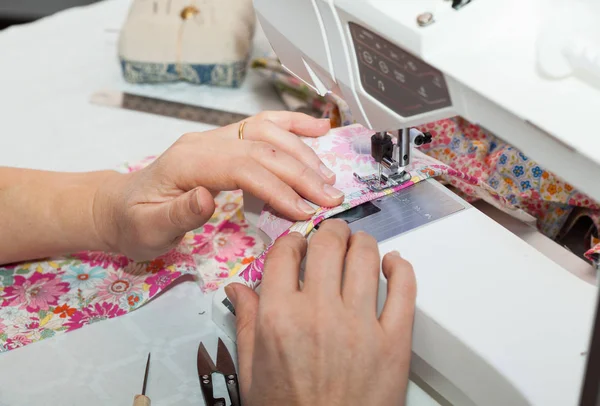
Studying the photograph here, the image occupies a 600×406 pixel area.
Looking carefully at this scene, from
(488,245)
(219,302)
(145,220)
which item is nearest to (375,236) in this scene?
(488,245)

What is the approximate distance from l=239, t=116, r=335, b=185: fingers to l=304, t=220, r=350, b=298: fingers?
0.17m

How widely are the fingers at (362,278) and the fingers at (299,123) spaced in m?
0.34

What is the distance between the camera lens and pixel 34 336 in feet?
4.44

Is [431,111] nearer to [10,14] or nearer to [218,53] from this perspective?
[218,53]

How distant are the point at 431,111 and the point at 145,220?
550mm

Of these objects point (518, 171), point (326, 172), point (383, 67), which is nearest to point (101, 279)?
point (326, 172)

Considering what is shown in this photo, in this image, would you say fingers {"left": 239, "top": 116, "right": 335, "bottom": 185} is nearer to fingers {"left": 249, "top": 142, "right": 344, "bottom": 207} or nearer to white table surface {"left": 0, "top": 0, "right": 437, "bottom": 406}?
fingers {"left": 249, "top": 142, "right": 344, "bottom": 207}

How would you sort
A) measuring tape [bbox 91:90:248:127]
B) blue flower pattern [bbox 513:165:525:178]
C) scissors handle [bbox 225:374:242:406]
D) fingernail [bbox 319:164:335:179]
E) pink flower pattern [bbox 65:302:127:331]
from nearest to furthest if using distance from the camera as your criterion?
scissors handle [bbox 225:374:242:406], fingernail [bbox 319:164:335:179], pink flower pattern [bbox 65:302:127:331], blue flower pattern [bbox 513:165:525:178], measuring tape [bbox 91:90:248:127]

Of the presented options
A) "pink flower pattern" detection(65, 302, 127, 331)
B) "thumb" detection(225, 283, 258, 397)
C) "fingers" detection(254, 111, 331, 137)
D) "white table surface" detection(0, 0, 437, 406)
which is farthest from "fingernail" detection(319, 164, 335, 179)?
"pink flower pattern" detection(65, 302, 127, 331)

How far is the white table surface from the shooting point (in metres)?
1.26

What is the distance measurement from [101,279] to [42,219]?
0.16 m

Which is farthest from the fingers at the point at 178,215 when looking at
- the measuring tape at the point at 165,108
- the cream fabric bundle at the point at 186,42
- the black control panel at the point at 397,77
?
the cream fabric bundle at the point at 186,42

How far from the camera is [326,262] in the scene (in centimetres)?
106

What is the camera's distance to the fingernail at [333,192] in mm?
1213
